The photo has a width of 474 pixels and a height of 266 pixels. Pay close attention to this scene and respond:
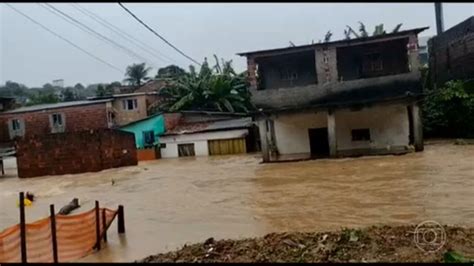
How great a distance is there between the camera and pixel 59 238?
7539 millimetres

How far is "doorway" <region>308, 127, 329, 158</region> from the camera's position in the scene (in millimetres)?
24984

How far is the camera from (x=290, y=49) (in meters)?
23.8

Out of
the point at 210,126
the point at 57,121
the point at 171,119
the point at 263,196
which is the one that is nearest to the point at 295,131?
the point at 210,126

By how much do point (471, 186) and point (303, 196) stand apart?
4396mm

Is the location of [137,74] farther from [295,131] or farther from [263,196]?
[263,196]

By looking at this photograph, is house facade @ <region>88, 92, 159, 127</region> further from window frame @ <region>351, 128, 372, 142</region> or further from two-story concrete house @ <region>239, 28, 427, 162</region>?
window frame @ <region>351, 128, 372, 142</region>

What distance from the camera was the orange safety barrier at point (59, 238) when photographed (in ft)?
22.2

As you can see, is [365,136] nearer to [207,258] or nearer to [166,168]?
[166,168]

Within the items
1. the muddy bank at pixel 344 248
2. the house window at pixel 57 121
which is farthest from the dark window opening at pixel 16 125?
the muddy bank at pixel 344 248

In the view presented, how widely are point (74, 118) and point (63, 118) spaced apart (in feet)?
2.54

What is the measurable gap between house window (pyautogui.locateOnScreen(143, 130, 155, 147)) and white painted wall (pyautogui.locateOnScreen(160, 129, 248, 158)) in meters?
1.07

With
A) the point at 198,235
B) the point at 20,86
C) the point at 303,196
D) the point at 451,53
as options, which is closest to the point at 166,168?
the point at 303,196

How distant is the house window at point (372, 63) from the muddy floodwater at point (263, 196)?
474cm

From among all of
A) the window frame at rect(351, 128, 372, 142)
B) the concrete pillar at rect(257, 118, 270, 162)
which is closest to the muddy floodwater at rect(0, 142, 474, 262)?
the concrete pillar at rect(257, 118, 270, 162)
